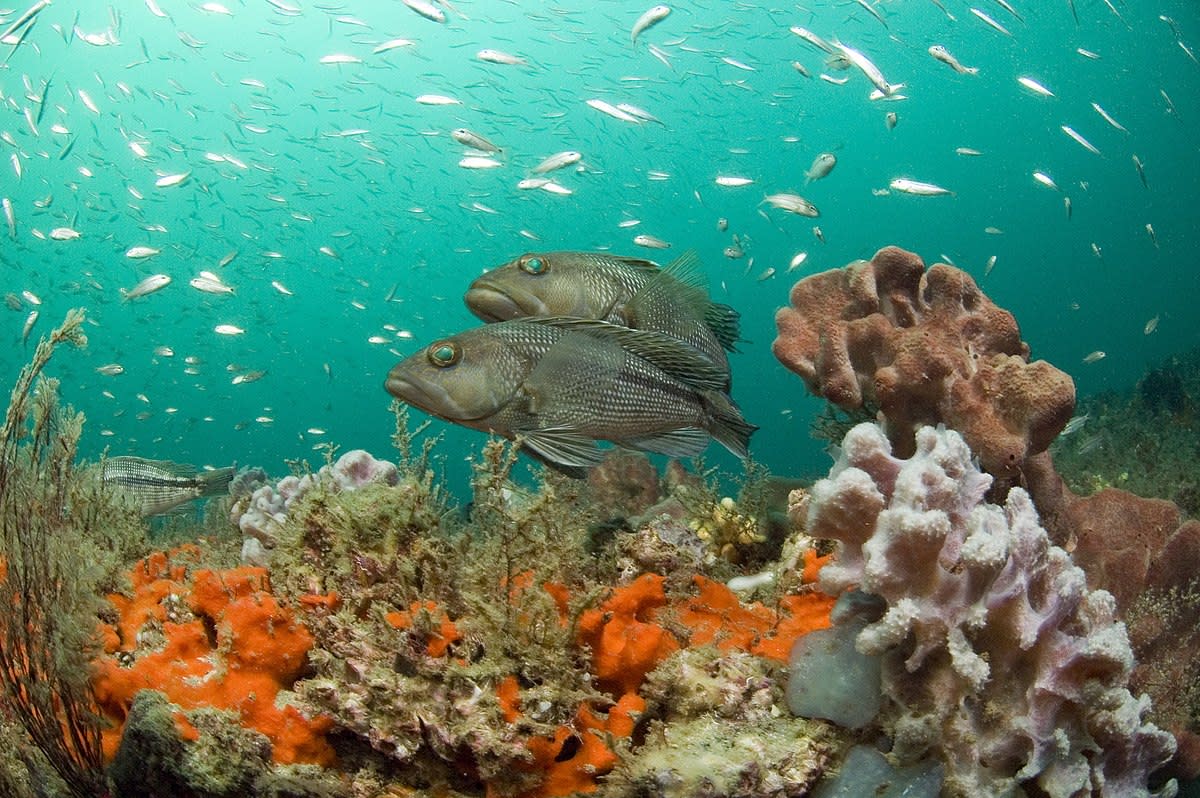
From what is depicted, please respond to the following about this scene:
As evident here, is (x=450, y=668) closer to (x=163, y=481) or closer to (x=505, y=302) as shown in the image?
(x=505, y=302)

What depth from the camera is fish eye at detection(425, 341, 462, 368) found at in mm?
3271

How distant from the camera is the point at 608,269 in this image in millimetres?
4113

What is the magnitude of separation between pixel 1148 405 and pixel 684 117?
2032 inches

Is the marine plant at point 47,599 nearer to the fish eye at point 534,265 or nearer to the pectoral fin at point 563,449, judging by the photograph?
the pectoral fin at point 563,449

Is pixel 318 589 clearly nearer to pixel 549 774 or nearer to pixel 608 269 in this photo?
pixel 549 774

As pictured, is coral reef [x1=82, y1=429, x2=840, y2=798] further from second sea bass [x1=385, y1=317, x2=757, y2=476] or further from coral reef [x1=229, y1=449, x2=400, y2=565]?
coral reef [x1=229, y1=449, x2=400, y2=565]

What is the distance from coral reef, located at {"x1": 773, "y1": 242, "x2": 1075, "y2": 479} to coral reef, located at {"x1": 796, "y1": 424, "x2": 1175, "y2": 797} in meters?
1.18

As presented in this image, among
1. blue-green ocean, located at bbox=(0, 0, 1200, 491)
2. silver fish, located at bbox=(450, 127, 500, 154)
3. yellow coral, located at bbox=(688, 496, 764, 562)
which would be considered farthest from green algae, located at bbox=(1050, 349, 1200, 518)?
silver fish, located at bbox=(450, 127, 500, 154)

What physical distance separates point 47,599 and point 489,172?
66.7 meters

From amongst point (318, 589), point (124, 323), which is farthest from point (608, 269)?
point (124, 323)

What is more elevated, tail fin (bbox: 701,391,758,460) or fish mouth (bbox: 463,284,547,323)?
fish mouth (bbox: 463,284,547,323)

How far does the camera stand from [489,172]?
213ft

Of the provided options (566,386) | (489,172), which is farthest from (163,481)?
(489,172)

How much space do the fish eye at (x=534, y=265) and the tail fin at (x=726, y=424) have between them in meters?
1.18
